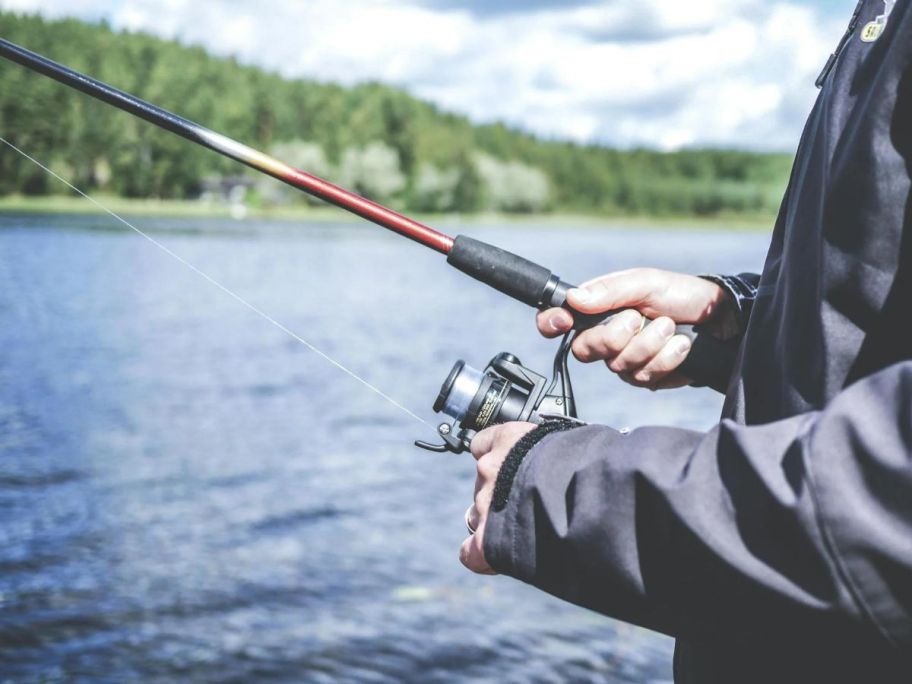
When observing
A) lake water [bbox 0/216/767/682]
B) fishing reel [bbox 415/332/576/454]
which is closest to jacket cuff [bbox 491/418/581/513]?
fishing reel [bbox 415/332/576/454]

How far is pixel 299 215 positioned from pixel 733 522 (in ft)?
233

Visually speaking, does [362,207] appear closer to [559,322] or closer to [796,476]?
[559,322]

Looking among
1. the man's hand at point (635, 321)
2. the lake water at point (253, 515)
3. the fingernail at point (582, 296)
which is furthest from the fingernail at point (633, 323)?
the lake water at point (253, 515)

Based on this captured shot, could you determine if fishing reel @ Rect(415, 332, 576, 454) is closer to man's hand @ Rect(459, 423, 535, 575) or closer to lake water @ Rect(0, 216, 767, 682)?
man's hand @ Rect(459, 423, 535, 575)

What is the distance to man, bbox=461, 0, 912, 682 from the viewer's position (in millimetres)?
1174

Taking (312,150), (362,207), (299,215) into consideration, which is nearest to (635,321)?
(362,207)

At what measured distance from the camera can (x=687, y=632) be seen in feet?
4.64

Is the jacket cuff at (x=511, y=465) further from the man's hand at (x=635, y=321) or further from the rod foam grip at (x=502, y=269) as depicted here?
the rod foam grip at (x=502, y=269)

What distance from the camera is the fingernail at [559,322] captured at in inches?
84.9

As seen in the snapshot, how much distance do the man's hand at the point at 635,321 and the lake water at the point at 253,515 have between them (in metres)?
2.95

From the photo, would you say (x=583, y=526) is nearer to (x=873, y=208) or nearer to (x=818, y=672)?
(x=818, y=672)

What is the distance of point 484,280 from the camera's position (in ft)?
7.72

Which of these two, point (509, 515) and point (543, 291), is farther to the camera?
point (543, 291)

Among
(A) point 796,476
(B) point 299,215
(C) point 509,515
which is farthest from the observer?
(B) point 299,215
